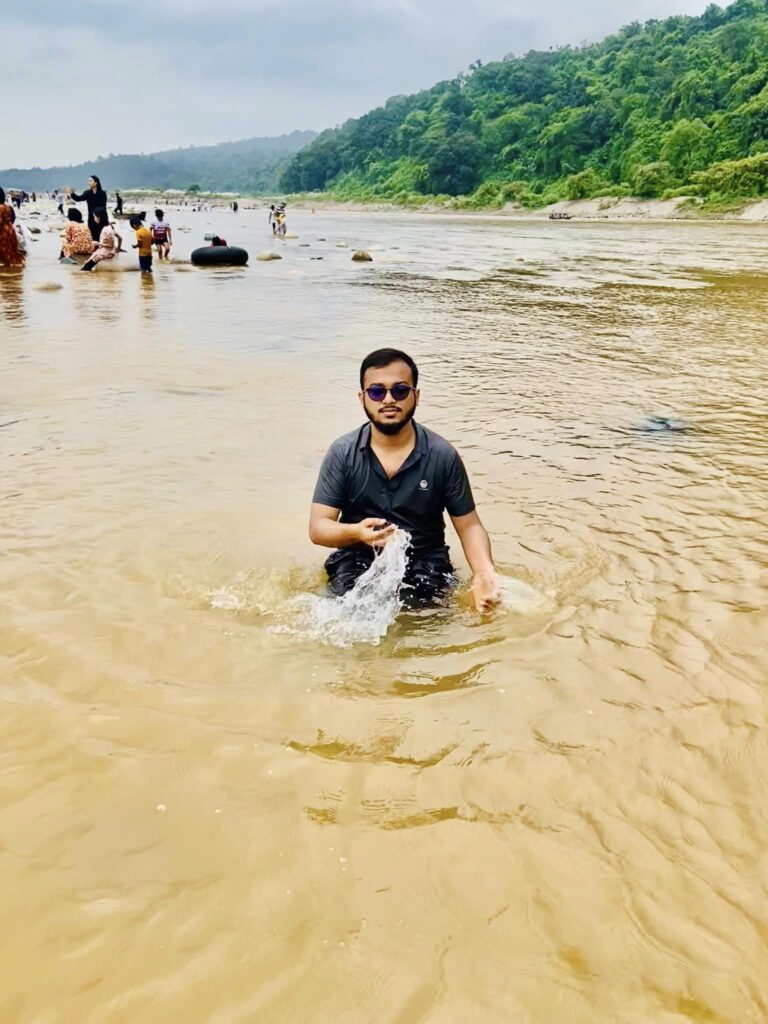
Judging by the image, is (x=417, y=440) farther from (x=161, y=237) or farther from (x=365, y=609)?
(x=161, y=237)

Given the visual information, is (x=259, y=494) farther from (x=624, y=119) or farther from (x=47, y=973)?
(x=624, y=119)

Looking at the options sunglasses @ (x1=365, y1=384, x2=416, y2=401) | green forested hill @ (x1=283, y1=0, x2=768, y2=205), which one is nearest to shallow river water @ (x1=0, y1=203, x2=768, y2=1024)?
sunglasses @ (x1=365, y1=384, x2=416, y2=401)

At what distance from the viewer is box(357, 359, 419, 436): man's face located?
12.6ft

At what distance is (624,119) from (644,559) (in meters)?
113

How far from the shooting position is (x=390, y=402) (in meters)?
3.90

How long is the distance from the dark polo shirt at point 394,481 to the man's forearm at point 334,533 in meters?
0.12

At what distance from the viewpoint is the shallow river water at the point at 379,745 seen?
2102 millimetres

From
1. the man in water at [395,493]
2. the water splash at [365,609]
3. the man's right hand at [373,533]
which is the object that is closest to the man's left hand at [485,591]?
the man in water at [395,493]

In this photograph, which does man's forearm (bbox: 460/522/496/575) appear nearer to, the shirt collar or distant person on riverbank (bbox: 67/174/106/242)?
the shirt collar

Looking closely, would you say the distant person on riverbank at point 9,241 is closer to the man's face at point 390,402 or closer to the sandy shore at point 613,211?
the man's face at point 390,402

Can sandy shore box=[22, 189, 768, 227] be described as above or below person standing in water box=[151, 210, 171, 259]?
above

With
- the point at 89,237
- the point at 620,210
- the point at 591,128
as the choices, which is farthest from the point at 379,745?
the point at 591,128

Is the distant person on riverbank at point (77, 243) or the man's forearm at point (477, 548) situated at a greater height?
the distant person on riverbank at point (77, 243)

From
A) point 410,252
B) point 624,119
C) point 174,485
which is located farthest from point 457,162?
point 174,485
